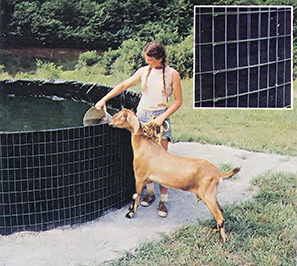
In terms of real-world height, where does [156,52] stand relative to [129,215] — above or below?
above

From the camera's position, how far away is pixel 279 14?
12.7ft

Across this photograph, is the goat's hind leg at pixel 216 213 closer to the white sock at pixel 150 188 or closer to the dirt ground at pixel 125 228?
the dirt ground at pixel 125 228

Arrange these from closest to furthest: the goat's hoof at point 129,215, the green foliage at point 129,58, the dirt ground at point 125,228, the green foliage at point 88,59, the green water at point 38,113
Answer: the dirt ground at point 125,228 < the goat's hoof at point 129,215 < the green foliage at point 129,58 < the green foliage at point 88,59 < the green water at point 38,113

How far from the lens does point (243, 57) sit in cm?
387

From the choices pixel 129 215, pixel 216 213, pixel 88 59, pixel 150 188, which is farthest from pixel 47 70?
pixel 216 213

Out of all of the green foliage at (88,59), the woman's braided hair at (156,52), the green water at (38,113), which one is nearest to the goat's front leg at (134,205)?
the woman's braided hair at (156,52)

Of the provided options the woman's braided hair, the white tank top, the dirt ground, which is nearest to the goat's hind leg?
the dirt ground

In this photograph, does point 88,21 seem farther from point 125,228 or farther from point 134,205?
point 125,228

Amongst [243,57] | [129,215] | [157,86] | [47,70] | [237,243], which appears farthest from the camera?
[47,70]

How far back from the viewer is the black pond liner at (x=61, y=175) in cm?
337

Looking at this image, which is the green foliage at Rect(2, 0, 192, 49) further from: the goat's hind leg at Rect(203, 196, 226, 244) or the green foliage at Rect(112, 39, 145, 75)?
the goat's hind leg at Rect(203, 196, 226, 244)

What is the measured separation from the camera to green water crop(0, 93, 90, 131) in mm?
4539

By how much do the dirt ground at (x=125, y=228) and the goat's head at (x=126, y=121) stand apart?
0.75 meters

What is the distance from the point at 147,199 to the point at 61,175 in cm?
82
